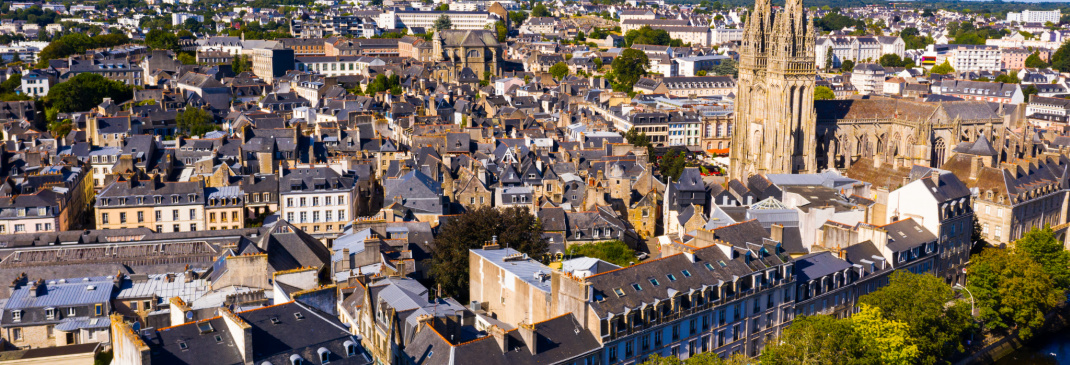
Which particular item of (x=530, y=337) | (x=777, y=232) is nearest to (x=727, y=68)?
(x=777, y=232)

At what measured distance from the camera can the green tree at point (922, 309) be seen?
4591 centimetres

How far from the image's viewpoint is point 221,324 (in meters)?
31.6

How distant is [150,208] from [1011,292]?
52297 mm

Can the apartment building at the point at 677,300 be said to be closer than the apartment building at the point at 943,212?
Yes

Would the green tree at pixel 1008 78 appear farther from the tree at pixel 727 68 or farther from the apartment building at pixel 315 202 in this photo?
the apartment building at pixel 315 202

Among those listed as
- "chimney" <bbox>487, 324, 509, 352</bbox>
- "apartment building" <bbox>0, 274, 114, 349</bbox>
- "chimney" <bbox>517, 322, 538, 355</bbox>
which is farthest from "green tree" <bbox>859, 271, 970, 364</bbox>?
"apartment building" <bbox>0, 274, 114, 349</bbox>

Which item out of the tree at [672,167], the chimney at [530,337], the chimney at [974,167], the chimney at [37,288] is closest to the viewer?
the chimney at [530,337]

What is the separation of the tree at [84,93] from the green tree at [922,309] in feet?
327

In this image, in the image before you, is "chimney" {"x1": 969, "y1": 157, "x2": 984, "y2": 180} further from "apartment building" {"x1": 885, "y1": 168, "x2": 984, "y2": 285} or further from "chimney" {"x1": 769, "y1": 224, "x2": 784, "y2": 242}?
"chimney" {"x1": 769, "y1": 224, "x2": 784, "y2": 242}

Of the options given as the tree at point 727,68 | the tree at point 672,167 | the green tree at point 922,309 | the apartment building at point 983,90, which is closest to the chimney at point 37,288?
the green tree at point 922,309

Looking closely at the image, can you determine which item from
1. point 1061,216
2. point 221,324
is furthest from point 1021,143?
point 221,324

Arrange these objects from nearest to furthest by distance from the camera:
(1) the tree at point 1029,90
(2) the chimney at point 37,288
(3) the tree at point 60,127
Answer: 1. (2) the chimney at point 37,288
2. (3) the tree at point 60,127
3. (1) the tree at point 1029,90

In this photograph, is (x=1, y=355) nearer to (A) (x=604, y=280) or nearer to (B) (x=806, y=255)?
(A) (x=604, y=280)

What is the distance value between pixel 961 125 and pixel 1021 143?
898 centimetres
